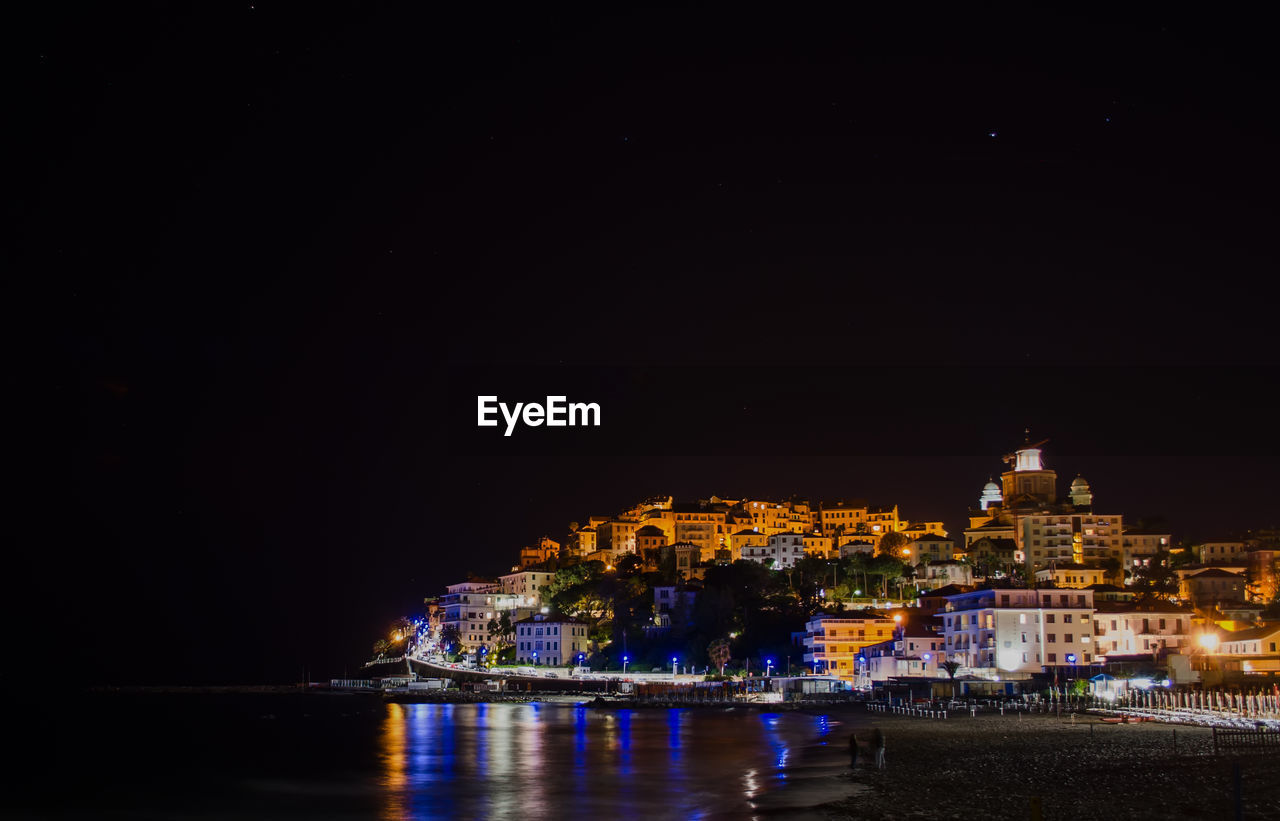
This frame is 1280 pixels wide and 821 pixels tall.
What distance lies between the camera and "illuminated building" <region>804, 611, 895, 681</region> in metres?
94.6

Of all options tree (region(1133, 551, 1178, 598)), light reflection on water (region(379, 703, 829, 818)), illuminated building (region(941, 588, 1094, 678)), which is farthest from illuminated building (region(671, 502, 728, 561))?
light reflection on water (region(379, 703, 829, 818))

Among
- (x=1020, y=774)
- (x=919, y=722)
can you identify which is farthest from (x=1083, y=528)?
(x=1020, y=774)

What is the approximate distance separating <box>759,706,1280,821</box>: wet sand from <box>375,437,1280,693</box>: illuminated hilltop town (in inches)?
1067

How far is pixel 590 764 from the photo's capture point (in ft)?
148

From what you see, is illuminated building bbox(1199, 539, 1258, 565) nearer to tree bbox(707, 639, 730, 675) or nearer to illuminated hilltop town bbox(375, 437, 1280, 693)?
illuminated hilltop town bbox(375, 437, 1280, 693)

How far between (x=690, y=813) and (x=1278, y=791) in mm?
14046

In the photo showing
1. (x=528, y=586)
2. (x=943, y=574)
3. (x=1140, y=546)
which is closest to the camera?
(x=943, y=574)

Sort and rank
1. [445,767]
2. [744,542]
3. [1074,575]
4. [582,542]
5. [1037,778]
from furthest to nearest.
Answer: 1. [582,542]
2. [744,542]
3. [1074,575]
4. [445,767]
5. [1037,778]

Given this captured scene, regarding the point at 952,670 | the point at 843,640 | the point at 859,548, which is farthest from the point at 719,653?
the point at 859,548

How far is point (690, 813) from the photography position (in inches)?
1210

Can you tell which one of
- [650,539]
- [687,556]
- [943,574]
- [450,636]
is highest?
[650,539]

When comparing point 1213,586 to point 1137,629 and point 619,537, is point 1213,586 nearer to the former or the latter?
point 1137,629

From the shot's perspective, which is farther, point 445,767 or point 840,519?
point 840,519

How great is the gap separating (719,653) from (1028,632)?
110 feet
